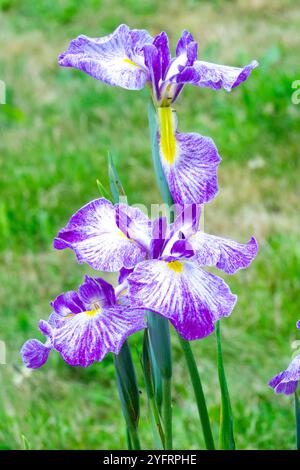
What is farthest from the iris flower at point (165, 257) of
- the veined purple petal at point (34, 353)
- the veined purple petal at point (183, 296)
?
the veined purple petal at point (34, 353)

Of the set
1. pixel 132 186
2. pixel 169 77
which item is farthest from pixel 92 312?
pixel 132 186

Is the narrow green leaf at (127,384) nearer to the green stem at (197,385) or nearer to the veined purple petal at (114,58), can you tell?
the green stem at (197,385)

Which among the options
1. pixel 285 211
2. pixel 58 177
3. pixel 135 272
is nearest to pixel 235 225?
pixel 285 211

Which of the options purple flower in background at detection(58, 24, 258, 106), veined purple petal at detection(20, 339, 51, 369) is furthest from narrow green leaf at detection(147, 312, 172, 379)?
purple flower in background at detection(58, 24, 258, 106)

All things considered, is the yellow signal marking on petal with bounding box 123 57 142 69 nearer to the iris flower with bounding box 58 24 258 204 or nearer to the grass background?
the iris flower with bounding box 58 24 258 204
